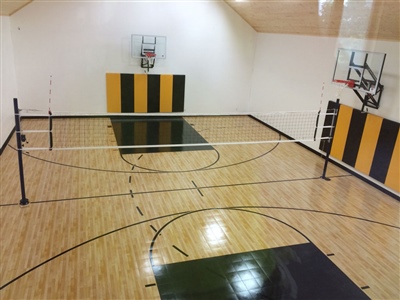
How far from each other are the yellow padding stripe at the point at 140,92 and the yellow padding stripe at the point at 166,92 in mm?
444

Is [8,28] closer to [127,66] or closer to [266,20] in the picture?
[127,66]

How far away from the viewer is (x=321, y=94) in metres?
7.25

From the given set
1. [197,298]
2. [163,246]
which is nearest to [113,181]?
[163,246]

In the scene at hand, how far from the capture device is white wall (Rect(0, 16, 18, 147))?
6.53 metres

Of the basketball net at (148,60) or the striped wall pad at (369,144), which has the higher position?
the basketball net at (148,60)

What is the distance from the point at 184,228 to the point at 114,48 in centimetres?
570

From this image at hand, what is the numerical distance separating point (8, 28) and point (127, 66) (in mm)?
2665

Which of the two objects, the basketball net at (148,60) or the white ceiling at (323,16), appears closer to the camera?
the white ceiling at (323,16)

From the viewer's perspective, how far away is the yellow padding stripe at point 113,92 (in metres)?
8.63

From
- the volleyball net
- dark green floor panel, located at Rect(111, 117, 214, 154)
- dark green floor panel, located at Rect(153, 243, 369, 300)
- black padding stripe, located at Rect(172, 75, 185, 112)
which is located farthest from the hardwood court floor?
black padding stripe, located at Rect(172, 75, 185, 112)

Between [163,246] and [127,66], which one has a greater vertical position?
[127,66]

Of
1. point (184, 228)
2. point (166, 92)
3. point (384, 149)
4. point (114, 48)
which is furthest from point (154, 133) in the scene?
point (384, 149)

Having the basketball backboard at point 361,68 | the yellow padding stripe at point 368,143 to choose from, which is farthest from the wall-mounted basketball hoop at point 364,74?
the yellow padding stripe at point 368,143

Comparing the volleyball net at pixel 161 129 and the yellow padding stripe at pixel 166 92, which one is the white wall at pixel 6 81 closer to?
the volleyball net at pixel 161 129
